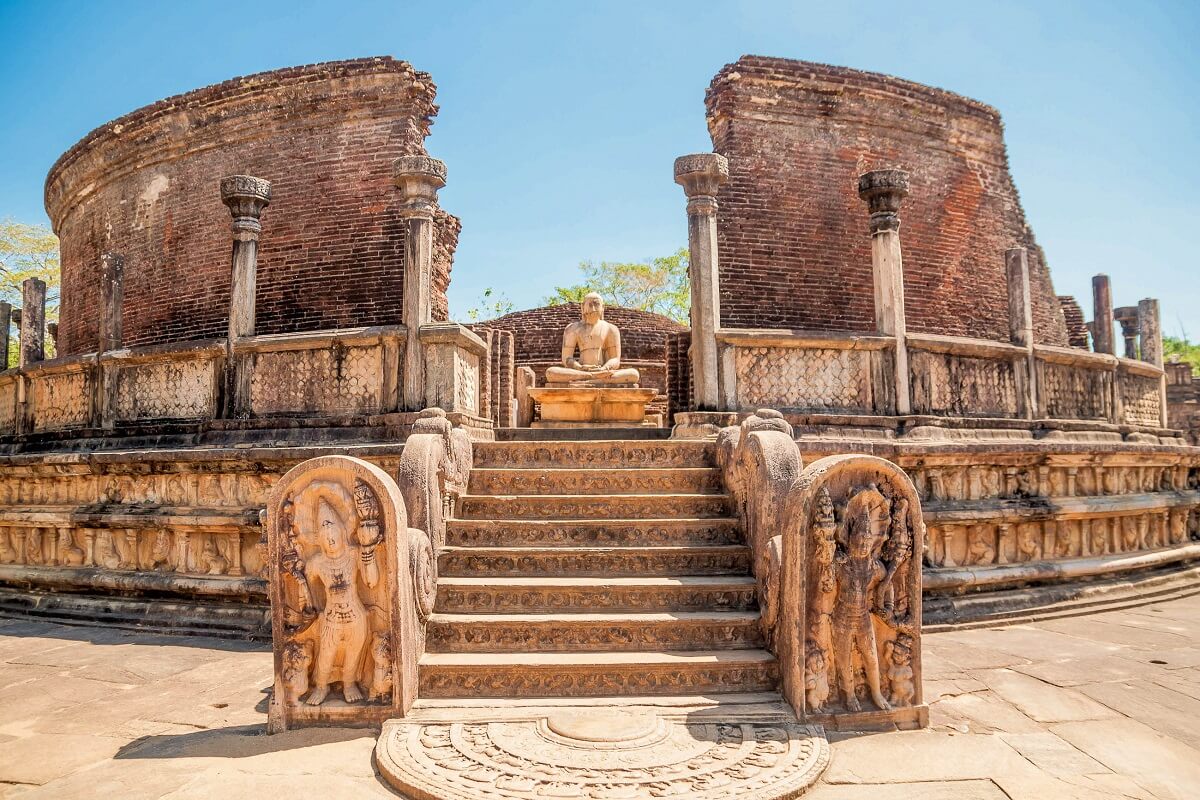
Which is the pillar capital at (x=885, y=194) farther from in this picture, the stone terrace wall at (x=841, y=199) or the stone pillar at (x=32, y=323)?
the stone pillar at (x=32, y=323)

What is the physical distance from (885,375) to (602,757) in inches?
201

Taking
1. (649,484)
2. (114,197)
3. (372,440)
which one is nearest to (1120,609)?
(649,484)

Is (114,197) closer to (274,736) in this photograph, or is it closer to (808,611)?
(274,736)

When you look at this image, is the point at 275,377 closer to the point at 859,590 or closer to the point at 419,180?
the point at 419,180

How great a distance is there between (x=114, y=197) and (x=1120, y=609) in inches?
630

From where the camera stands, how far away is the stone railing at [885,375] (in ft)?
22.7

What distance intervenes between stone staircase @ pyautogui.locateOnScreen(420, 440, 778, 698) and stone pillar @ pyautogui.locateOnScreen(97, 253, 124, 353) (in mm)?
5296

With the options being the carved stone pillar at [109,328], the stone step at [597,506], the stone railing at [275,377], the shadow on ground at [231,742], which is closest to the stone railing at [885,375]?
the stone step at [597,506]

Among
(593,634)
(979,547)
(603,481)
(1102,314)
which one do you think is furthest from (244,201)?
(1102,314)

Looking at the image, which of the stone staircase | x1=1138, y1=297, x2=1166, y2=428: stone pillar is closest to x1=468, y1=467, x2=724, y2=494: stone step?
the stone staircase

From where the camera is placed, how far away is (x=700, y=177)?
286 inches

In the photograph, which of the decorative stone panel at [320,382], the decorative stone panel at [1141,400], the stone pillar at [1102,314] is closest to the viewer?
the decorative stone panel at [320,382]

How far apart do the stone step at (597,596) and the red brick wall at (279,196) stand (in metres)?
6.96

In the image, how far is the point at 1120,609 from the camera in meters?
6.67
